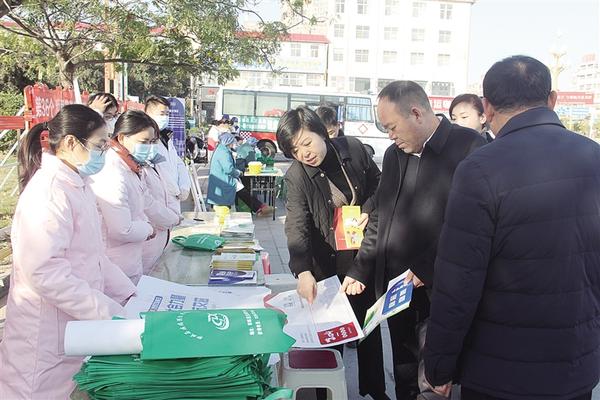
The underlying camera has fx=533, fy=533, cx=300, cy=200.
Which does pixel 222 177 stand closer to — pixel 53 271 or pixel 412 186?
pixel 412 186

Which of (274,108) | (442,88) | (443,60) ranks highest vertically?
(443,60)

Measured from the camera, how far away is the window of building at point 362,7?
1855 inches

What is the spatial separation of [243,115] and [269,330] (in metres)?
19.1

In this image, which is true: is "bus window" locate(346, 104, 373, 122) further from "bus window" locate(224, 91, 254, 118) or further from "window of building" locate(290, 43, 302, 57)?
"window of building" locate(290, 43, 302, 57)

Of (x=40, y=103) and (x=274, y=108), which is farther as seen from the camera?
(x=274, y=108)

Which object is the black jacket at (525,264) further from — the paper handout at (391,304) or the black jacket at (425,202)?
the black jacket at (425,202)

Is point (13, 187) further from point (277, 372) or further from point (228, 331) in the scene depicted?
point (228, 331)

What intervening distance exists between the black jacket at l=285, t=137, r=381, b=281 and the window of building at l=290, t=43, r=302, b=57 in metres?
44.1

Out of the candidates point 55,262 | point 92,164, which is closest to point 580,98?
point 92,164

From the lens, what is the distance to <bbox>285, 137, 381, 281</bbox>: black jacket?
2.47 meters

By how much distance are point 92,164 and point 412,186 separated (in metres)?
1.21

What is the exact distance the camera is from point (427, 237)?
80.7 inches

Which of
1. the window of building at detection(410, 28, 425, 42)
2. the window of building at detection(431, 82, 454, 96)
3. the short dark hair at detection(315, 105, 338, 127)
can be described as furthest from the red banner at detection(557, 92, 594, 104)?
the short dark hair at detection(315, 105, 338, 127)

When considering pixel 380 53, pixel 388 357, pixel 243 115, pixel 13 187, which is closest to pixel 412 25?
pixel 380 53
